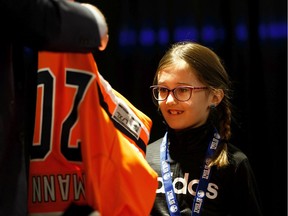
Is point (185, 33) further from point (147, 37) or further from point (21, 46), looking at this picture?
point (21, 46)

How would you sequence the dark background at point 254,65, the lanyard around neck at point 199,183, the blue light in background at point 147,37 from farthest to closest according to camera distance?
the blue light in background at point 147,37 < the dark background at point 254,65 < the lanyard around neck at point 199,183

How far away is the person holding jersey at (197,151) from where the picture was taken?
163 centimetres

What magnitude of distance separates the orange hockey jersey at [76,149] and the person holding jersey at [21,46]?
8cm

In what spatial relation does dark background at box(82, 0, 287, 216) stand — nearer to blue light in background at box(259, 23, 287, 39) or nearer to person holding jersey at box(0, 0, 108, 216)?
blue light in background at box(259, 23, 287, 39)

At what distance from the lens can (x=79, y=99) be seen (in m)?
1.00

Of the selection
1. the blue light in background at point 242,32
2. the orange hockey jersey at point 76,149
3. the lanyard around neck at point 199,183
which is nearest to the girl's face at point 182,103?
the lanyard around neck at point 199,183

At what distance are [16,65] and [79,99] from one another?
0.51ft

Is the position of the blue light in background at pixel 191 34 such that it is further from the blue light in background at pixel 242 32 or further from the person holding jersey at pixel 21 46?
the person holding jersey at pixel 21 46

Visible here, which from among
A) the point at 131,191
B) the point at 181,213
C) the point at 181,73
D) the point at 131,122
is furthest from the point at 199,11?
the point at 131,191

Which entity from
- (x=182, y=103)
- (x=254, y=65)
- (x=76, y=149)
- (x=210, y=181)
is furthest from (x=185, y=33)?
(x=76, y=149)

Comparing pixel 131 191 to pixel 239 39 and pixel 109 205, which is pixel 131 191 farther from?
pixel 239 39

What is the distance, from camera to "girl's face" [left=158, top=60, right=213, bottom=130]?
5.57ft

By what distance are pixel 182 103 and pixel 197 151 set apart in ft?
0.63

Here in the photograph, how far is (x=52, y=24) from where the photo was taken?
854 mm
